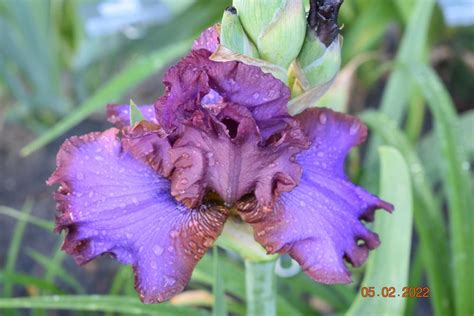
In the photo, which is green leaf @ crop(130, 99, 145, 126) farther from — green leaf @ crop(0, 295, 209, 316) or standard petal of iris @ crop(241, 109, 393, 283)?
green leaf @ crop(0, 295, 209, 316)

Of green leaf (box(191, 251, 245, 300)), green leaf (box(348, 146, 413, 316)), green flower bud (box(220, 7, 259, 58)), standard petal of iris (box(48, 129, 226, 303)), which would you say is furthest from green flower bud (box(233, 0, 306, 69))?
green leaf (box(191, 251, 245, 300))

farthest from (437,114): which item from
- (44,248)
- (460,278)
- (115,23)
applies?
(115,23)

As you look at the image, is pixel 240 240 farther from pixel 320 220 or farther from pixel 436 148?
pixel 436 148

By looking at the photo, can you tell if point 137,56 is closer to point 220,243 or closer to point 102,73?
point 102,73

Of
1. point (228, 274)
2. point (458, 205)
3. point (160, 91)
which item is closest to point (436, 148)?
point (458, 205)

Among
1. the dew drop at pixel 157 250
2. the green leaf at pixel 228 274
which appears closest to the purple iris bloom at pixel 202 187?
the dew drop at pixel 157 250
